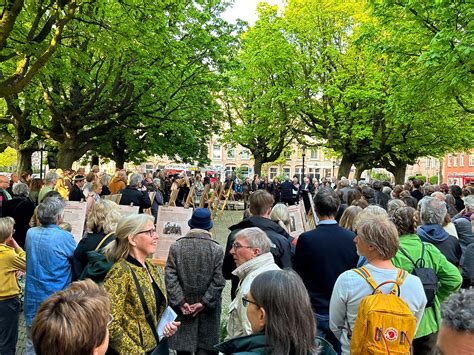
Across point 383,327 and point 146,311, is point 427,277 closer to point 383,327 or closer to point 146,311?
point 383,327

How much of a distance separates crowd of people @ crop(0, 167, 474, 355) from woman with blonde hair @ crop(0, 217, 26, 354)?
0.01m

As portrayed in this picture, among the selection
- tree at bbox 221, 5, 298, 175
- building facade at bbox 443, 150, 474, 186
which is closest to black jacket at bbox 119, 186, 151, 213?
tree at bbox 221, 5, 298, 175

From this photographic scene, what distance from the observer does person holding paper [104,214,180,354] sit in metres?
2.97

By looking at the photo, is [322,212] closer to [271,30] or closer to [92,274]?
[92,274]

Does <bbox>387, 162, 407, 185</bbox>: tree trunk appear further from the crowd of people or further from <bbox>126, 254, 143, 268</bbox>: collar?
<bbox>126, 254, 143, 268</bbox>: collar

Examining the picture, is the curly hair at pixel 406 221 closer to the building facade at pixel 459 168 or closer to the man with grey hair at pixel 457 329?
the man with grey hair at pixel 457 329

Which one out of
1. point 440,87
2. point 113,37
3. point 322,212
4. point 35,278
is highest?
point 113,37

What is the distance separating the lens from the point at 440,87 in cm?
1198

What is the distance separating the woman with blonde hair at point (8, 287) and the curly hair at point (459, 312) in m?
4.21

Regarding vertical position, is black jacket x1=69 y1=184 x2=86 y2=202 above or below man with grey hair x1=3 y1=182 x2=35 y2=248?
above

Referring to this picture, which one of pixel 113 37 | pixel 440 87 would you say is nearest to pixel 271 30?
pixel 440 87

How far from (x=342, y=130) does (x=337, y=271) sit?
23778mm

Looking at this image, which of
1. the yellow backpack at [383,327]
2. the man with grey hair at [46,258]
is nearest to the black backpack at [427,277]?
the yellow backpack at [383,327]

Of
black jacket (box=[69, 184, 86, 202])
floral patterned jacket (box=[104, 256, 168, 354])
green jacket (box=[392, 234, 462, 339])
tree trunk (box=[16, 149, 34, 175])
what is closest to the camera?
floral patterned jacket (box=[104, 256, 168, 354])
